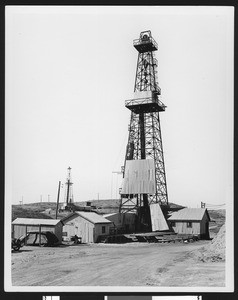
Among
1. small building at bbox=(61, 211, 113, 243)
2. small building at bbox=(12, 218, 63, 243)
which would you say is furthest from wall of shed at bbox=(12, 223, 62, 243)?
small building at bbox=(61, 211, 113, 243)

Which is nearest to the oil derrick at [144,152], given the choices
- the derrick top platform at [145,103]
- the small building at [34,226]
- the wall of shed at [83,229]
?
the derrick top platform at [145,103]

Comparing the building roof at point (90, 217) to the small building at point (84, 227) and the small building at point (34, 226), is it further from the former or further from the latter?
the small building at point (34, 226)

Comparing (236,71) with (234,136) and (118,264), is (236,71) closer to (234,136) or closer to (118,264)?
(234,136)

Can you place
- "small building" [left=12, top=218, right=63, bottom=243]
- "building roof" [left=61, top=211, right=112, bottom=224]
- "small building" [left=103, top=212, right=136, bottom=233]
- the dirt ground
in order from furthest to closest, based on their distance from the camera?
"small building" [left=103, top=212, right=136, bottom=233], "building roof" [left=61, top=211, right=112, bottom=224], "small building" [left=12, top=218, right=63, bottom=243], the dirt ground

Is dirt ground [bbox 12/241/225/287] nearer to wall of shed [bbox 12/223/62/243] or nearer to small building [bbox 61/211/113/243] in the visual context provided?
wall of shed [bbox 12/223/62/243]

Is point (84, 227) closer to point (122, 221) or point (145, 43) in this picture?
point (122, 221)

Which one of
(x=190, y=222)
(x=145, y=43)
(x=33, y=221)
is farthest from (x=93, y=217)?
(x=145, y=43)
